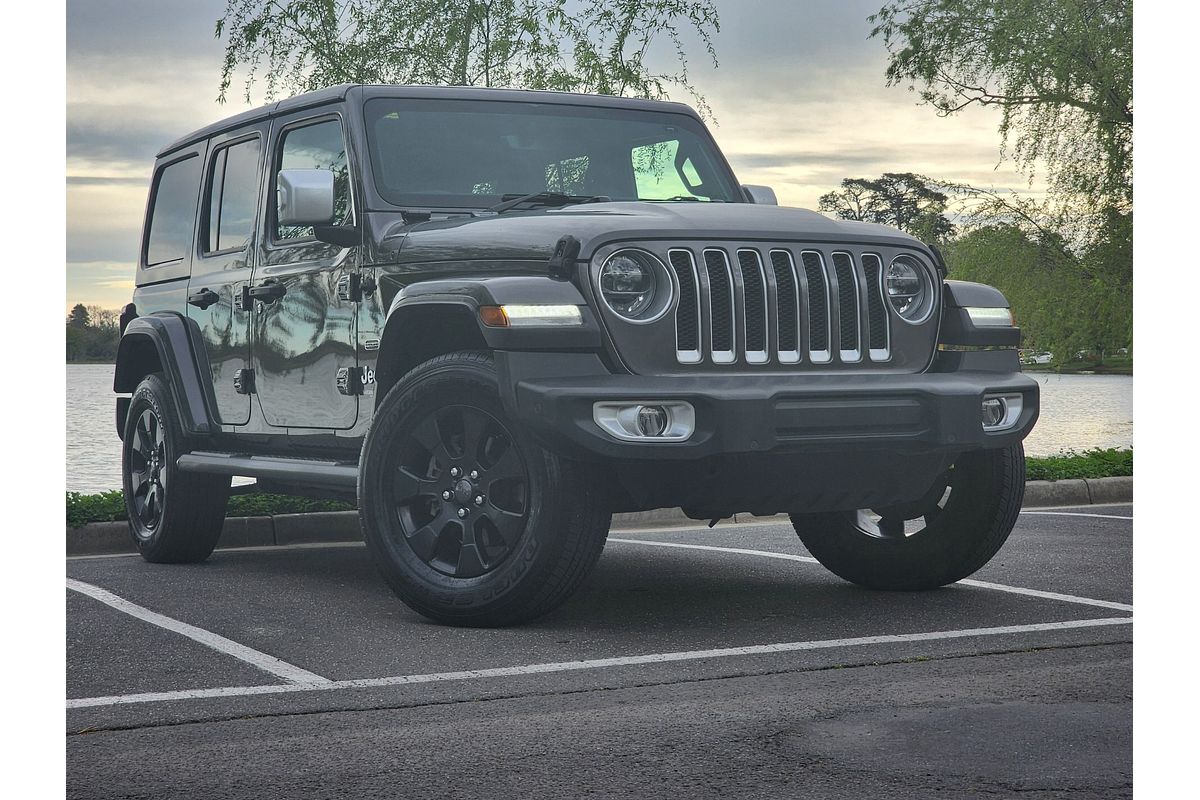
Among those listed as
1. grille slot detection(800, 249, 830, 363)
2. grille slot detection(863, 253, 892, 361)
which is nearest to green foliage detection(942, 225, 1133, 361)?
grille slot detection(863, 253, 892, 361)

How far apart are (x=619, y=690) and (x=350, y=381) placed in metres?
2.40

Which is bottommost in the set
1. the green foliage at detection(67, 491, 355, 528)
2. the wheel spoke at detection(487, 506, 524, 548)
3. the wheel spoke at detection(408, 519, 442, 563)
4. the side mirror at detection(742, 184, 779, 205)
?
the green foliage at detection(67, 491, 355, 528)

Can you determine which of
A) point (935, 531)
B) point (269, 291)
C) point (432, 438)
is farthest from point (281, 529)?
point (935, 531)

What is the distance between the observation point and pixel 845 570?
729 centimetres

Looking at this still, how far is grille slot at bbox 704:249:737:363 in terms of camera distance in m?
5.77

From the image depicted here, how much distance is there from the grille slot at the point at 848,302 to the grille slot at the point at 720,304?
50cm

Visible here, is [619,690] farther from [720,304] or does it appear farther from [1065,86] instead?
[1065,86]

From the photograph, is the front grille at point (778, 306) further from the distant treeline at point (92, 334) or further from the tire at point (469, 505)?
the distant treeline at point (92, 334)

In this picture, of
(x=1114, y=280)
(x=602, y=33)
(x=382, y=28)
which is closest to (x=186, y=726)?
(x=602, y=33)

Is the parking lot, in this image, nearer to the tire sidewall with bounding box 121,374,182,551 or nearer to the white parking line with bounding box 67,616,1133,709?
the white parking line with bounding box 67,616,1133,709

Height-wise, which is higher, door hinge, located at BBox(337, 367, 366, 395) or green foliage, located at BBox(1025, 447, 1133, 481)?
door hinge, located at BBox(337, 367, 366, 395)

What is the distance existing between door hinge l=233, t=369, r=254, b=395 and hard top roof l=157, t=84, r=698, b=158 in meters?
1.29

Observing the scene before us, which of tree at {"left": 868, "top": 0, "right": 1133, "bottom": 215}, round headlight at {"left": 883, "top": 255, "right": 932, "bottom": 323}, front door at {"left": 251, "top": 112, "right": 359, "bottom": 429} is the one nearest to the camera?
round headlight at {"left": 883, "top": 255, "right": 932, "bottom": 323}

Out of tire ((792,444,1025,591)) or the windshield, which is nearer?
tire ((792,444,1025,591))
